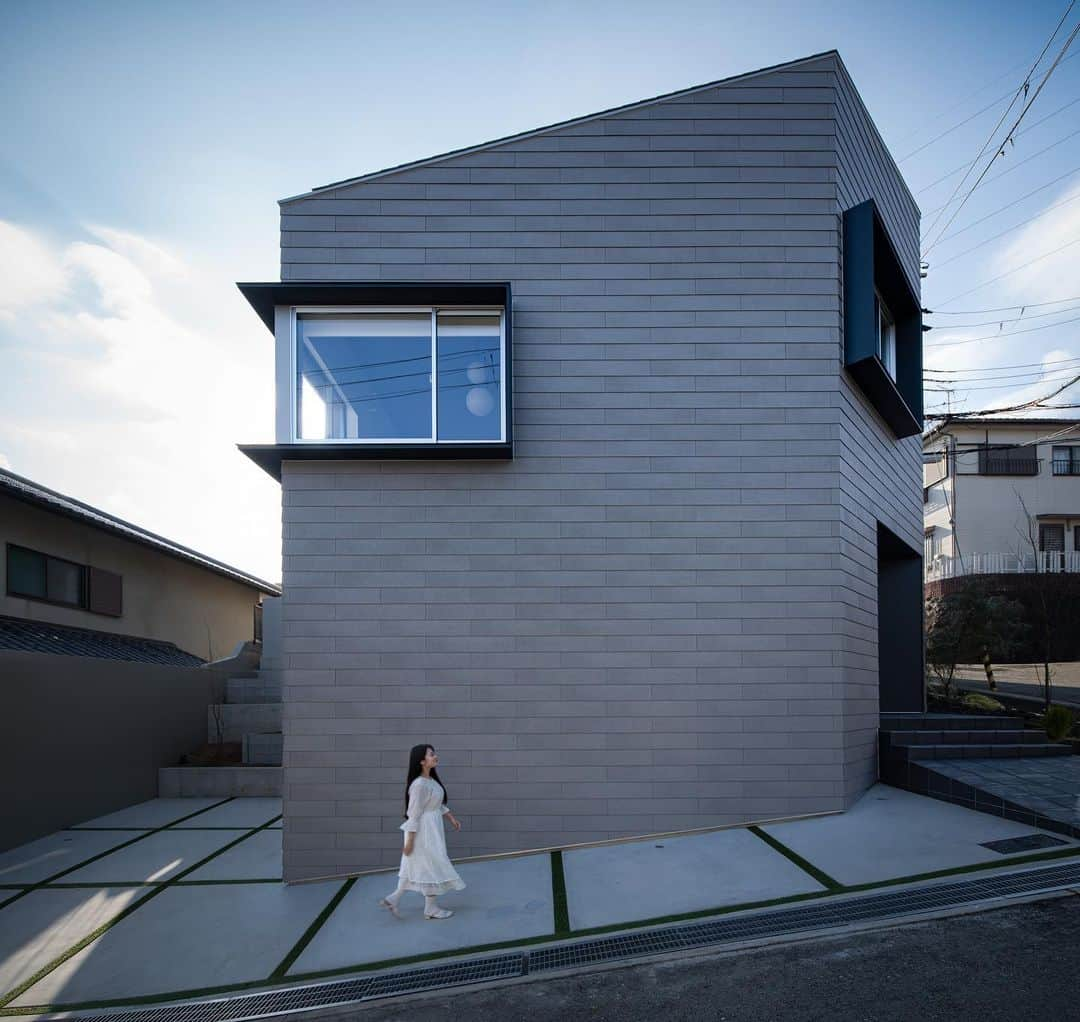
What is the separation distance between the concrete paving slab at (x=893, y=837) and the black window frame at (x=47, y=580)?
35.9ft

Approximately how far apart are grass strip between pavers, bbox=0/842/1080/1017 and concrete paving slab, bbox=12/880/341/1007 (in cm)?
8

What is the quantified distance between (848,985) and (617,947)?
1405mm

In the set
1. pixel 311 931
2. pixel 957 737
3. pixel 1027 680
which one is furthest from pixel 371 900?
pixel 1027 680

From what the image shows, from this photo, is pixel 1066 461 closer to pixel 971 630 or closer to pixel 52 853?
pixel 971 630

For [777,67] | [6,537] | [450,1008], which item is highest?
[777,67]

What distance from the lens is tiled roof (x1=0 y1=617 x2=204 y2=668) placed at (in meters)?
9.15

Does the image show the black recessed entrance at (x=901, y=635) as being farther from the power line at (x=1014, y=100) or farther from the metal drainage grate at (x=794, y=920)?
the power line at (x=1014, y=100)

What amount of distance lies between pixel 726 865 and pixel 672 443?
376cm

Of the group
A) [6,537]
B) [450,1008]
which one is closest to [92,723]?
[6,537]

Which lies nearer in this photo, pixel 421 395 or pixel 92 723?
pixel 421 395

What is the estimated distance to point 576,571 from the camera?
6547mm

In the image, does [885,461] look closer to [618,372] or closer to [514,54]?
[618,372]

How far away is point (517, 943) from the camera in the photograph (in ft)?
15.1

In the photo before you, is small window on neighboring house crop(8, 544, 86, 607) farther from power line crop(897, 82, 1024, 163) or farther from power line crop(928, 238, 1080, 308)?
power line crop(928, 238, 1080, 308)
